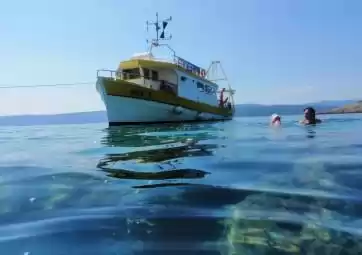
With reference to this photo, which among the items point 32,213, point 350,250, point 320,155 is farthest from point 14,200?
point 320,155

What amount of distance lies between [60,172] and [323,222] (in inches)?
154

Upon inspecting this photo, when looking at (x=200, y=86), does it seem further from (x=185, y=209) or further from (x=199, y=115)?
(x=185, y=209)

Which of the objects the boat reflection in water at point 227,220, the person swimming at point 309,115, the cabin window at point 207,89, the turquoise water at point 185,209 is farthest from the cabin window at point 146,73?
the boat reflection in water at point 227,220

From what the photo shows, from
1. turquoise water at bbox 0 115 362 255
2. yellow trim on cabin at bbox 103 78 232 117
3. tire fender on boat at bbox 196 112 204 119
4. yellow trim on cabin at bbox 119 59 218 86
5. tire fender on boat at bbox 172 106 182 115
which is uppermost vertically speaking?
yellow trim on cabin at bbox 119 59 218 86

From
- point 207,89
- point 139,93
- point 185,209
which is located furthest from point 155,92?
point 185,209

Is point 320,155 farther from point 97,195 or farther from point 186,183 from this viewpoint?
point 97,195

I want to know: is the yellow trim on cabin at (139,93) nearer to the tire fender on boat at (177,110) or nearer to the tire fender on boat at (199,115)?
the tire fender on boat at (177,110)

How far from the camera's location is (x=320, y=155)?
6.77m

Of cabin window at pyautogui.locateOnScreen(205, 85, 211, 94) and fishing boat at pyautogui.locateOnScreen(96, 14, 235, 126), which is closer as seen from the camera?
fishing boat at pyautogui.locateOnScreen(96, 14, 235, 126)

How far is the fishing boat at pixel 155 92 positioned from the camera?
77.0 feet

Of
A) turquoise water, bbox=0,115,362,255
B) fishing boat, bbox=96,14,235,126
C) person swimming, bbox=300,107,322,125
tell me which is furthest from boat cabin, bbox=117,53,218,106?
turquoise water, bbox=0,115,362,255

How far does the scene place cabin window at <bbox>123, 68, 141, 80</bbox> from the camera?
26125 mm

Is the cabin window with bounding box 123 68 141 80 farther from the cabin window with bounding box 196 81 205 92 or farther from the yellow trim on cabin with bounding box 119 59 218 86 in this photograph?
the cabin window with bounding box 196 81 205 92

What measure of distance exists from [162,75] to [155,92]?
3.39 metres
